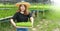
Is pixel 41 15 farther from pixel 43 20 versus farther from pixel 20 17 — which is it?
pixel 20 17

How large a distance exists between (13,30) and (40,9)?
0.31m

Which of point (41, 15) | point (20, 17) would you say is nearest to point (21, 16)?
point (20, 17)

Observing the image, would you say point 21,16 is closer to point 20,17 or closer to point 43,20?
point 20,17

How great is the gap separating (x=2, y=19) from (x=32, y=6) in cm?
30

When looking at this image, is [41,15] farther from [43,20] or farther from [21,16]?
[21,16]

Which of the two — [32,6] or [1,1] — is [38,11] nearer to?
[32,6]

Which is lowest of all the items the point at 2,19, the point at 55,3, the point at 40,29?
the point at 40,29

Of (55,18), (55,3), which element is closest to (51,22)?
(55,18)

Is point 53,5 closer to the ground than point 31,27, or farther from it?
farther from it

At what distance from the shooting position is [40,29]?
71.1 inches

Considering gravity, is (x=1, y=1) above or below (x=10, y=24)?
above

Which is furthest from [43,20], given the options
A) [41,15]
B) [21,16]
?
[21,16]

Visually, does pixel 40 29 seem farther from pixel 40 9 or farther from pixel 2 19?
pixel 2 19

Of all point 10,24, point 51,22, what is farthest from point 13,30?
point 51,22
